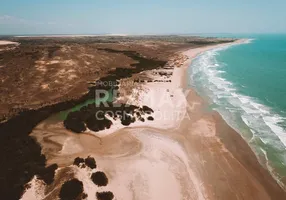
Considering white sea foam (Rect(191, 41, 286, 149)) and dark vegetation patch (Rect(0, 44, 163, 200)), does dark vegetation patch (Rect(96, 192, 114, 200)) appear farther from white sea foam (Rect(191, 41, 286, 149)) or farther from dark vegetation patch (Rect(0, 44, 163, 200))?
white sea foam (Rect(191, 41, 286, 149))

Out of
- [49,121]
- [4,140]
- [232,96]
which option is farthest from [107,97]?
[232,96]

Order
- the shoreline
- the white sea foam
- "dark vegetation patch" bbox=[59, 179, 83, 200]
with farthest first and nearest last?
1. the white sea foam
2. the shoreline
3. "dark vegetation patch" bbox=[59, 179, 83, 200]

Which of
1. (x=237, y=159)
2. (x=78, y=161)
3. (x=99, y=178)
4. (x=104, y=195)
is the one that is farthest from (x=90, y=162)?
(x=237, y=159)

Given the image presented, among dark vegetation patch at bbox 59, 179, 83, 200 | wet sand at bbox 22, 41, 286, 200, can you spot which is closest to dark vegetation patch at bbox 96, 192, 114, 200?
wet sand at bbox 22, 41, 286, 200

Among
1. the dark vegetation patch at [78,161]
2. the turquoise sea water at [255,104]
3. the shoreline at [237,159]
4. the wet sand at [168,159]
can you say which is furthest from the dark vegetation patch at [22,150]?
the turquoise sea water at [255,104]

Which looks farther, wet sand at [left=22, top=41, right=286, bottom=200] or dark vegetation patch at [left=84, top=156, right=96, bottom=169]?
dark vegetation patch at [left=84, top=156, right=96, bottom=169]

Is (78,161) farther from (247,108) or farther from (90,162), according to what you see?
(247,108)

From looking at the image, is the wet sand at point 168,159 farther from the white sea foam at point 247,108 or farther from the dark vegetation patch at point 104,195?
the white sea foam at point 247,108

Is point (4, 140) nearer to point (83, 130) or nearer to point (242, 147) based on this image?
point (83, 130)
